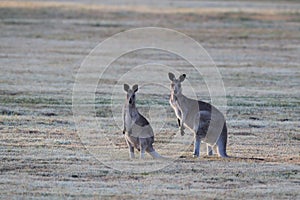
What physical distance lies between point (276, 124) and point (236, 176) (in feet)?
18.6

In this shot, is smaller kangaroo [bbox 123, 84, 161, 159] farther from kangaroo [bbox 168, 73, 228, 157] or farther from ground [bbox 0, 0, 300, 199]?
kangaroo [bbox 168, 73, 228, 157]

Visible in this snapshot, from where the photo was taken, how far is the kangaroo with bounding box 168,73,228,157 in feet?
47.1

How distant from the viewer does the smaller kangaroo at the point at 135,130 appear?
46.2ft

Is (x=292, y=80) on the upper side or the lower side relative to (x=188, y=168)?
upper

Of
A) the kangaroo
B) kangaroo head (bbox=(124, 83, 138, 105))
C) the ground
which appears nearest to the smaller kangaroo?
kangaroo head (bbox=(124, 83, 138, 105))

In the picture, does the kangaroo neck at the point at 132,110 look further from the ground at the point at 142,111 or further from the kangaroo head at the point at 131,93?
the ground at the point at 142,111

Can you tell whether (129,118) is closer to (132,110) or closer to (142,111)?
(132,110)

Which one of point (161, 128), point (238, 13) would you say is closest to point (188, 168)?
point (161, 128)

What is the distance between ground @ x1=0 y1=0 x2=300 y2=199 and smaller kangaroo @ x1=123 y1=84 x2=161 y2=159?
0.29 meters

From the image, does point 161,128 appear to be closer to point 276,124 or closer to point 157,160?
point 276,124

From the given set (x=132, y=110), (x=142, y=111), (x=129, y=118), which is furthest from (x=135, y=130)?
(x=142, y=111)

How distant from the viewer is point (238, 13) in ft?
160

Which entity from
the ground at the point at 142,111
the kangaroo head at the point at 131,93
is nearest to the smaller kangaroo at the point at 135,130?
the kangaroo head at the point at 131,93

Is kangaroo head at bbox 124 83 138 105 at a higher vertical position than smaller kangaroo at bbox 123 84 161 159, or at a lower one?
higher
